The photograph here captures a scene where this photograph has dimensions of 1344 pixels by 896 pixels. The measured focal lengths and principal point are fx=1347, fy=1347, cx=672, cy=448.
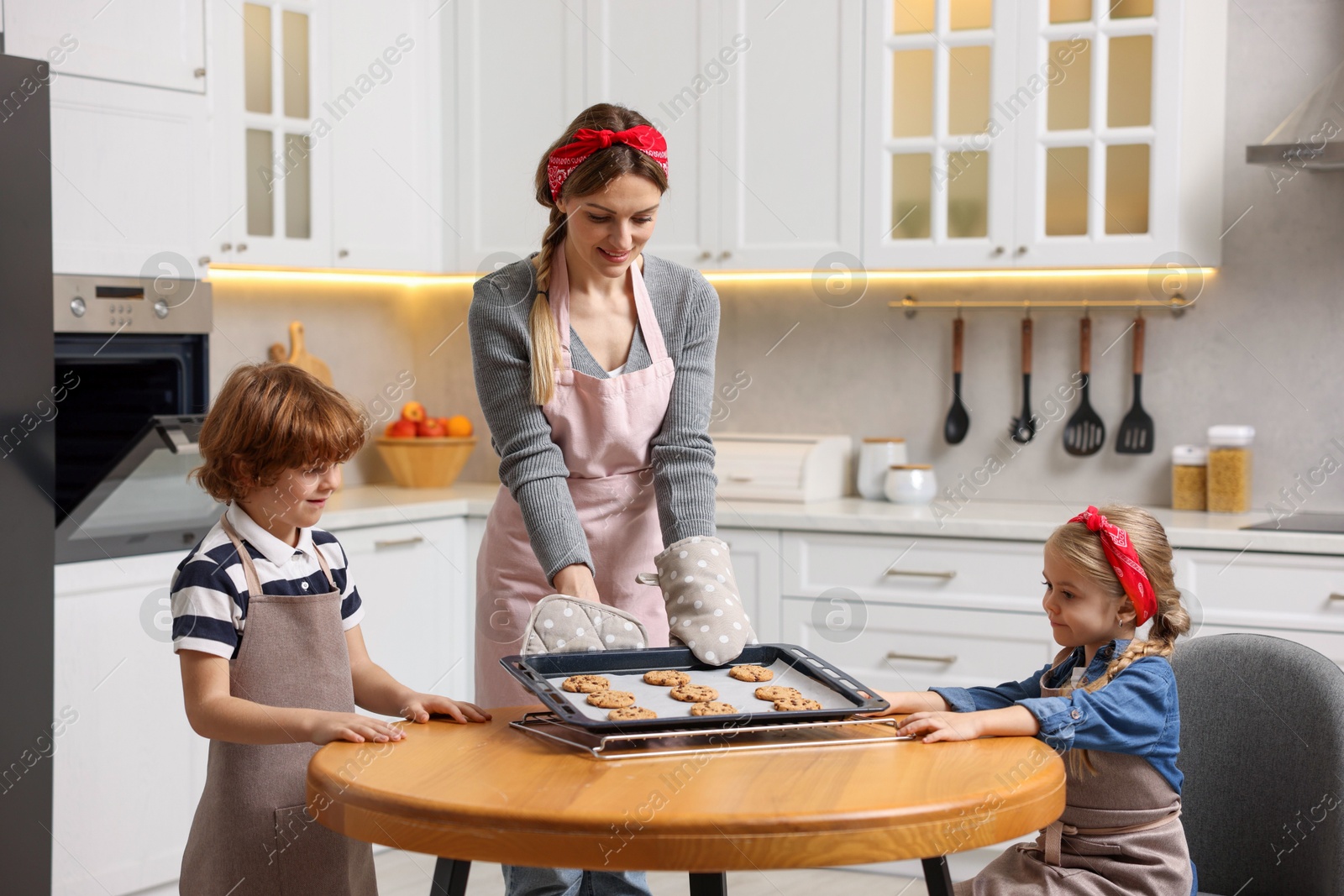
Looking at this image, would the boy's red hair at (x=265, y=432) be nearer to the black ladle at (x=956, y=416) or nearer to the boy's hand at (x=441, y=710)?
the boy's hand at (x=441, y=710)

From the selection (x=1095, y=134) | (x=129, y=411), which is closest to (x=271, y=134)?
(x=129, y=411)

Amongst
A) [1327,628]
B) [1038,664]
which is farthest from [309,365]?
[1327,628]

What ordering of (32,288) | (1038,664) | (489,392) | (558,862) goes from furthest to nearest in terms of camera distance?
(1038,664)
(32,288)
(489,392)
(558,862)

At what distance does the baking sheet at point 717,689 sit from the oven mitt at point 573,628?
2.3 inches

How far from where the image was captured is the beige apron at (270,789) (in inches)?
56.6

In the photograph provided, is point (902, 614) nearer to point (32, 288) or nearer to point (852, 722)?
point (852, 722)

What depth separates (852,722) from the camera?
146cm

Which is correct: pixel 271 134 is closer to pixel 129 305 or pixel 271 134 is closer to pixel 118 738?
pixel 129 305

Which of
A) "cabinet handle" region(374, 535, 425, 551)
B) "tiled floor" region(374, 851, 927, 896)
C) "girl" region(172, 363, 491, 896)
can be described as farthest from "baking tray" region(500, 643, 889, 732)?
"cabinet handle" region(374, 535, 425, 551)

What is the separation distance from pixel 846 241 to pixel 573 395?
5.27 feet

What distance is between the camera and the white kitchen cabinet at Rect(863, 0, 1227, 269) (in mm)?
3146

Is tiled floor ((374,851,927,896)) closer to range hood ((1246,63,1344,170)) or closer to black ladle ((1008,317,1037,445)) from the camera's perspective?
black ladle ((1008,317,1037,445))

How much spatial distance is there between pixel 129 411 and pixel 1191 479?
248cm

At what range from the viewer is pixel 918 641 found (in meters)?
3.16
